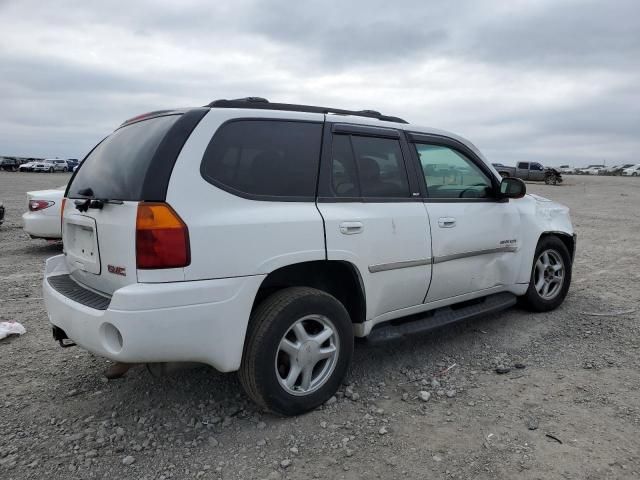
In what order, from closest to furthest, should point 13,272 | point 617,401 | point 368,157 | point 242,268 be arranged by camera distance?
point 242,268 → point 617,401 → point 368,157 → point 13,272

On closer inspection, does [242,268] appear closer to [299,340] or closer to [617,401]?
[299,340]

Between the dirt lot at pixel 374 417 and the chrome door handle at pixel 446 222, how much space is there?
103cm

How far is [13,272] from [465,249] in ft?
19.7

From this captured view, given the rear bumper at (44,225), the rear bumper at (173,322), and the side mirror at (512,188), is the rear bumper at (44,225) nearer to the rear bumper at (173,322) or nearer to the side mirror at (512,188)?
the rear bumper at (173,322)

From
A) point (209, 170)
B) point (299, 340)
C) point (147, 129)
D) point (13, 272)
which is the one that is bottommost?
point (13, 272)

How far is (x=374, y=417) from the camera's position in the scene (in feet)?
9.73

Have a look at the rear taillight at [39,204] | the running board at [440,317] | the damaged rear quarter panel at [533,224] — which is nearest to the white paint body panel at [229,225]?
the running board at [440,317]

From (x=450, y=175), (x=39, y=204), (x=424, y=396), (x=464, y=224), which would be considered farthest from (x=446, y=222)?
(x=39, y=204)

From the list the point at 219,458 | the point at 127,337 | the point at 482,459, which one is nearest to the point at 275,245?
the point at 127,337

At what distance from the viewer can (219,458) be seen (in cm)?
257

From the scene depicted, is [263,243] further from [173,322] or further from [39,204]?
[39,204]

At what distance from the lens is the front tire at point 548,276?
186 inches

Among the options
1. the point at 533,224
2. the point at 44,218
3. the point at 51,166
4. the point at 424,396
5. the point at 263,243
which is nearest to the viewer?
the point at 263,243

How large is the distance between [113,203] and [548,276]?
407 centimetres
